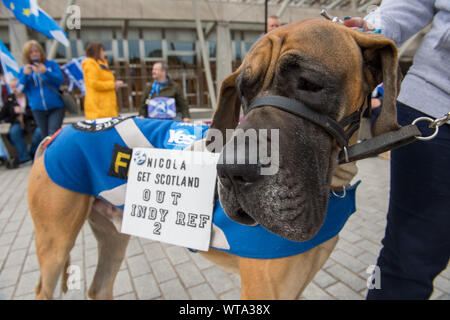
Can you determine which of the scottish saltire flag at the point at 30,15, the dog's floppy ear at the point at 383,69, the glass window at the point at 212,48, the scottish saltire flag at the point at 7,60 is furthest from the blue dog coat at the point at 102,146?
the glass window at the point at 212,48

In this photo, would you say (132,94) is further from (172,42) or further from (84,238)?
(84,238)

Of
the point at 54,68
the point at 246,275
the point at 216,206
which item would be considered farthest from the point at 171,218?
the point at 54,68

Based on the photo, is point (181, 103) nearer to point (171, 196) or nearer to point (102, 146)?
point (102, 146)

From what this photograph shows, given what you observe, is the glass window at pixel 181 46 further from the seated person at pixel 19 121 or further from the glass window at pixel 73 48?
the seated person at pixel 19 121

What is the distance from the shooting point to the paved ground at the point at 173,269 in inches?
91.7

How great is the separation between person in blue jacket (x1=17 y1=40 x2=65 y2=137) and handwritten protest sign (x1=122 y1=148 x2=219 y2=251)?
14.5 feet

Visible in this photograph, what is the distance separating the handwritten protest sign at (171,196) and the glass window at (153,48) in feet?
43.9

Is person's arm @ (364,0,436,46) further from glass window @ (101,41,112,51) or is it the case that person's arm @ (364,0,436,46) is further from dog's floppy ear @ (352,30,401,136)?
glass window @ (101,41,112,51)

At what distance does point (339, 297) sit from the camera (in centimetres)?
223

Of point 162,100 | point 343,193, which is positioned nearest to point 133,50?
point 162,100

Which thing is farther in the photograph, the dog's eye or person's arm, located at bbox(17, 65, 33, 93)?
person's arm, located at bbox(17, 65, 33, 93)

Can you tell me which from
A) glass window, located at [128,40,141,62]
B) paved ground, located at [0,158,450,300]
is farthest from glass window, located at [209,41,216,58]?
paved ground, located at [0,158,450,300]

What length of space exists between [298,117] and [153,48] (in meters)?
14.2

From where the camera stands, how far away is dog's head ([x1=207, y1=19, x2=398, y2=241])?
88 cm
